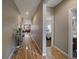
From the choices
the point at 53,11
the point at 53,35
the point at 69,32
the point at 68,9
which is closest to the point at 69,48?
the point at 69,32

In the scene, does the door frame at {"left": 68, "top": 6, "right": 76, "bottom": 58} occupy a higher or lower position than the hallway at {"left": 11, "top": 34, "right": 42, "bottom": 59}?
higher

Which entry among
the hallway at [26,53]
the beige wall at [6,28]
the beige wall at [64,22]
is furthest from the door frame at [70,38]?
the beige wall at [6,28]

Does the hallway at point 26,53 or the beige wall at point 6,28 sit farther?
the hallway at point 26,53

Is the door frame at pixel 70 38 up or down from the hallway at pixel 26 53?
up

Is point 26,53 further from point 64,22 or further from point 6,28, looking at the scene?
point 64,22

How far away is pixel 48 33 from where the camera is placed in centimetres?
747

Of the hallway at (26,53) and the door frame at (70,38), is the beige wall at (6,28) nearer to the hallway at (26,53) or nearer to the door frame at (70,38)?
the hallway at (26,53)

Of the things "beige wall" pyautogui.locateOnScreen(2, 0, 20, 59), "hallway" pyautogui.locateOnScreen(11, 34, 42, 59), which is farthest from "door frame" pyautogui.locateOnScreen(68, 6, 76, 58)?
"beige wall" pyautogui.locateOnScreen(2, 0, 20, 59)

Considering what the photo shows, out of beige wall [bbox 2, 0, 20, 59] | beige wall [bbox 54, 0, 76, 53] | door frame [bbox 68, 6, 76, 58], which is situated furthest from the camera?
beige wall [bbox 54, 0, 76, 53]

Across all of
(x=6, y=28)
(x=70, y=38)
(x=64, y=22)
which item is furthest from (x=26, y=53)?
(x=64, y=22)

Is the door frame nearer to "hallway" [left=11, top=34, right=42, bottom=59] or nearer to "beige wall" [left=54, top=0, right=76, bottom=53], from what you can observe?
"beige wall" [left=54, top=0, right=76, bottom=53]

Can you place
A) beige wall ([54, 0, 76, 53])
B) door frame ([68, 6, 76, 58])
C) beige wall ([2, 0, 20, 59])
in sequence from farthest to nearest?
beige wall ([54, 0, 76, 53])
door frame ([68, 6, 76, 58])
beige wall ([2, 0, 20, 59])

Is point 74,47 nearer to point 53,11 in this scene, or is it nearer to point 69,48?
point 69,48

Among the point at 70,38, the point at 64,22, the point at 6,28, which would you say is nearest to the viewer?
the point at 6,28
